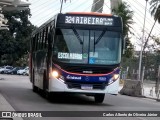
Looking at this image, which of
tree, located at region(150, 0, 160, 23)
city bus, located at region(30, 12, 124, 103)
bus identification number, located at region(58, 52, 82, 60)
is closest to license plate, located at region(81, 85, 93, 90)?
city bus, located at region(30, 12, 124, 103)

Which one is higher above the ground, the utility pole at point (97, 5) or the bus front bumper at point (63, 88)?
the utility pole at point (97, 5)

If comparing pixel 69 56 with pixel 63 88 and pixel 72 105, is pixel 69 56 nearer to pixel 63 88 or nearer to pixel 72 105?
pixel 63 88

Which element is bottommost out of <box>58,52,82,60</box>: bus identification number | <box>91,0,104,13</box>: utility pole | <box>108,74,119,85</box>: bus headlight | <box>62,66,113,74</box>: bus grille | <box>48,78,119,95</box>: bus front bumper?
<box>48,78,119,95</box>: bus front bumper

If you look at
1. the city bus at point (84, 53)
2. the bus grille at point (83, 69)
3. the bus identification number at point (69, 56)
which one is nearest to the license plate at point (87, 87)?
the city bus at point (84, 53)

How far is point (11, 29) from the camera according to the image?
73.7 metres

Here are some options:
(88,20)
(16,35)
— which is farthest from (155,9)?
(88,20)

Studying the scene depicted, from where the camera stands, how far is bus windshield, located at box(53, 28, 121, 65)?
1766 centimetres

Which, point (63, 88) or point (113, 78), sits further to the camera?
point (113, 78)

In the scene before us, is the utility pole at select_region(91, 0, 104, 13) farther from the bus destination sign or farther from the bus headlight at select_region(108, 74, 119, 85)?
the bus headlight at select_region(108, 74, 119, 85)

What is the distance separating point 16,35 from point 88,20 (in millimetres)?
57175

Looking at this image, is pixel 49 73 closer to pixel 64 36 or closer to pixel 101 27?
pixel 64 36

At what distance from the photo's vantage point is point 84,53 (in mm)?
17719

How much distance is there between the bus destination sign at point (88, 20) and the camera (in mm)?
18047

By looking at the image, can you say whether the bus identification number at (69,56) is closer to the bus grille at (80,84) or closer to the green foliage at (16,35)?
the bus grille at (80,84)
